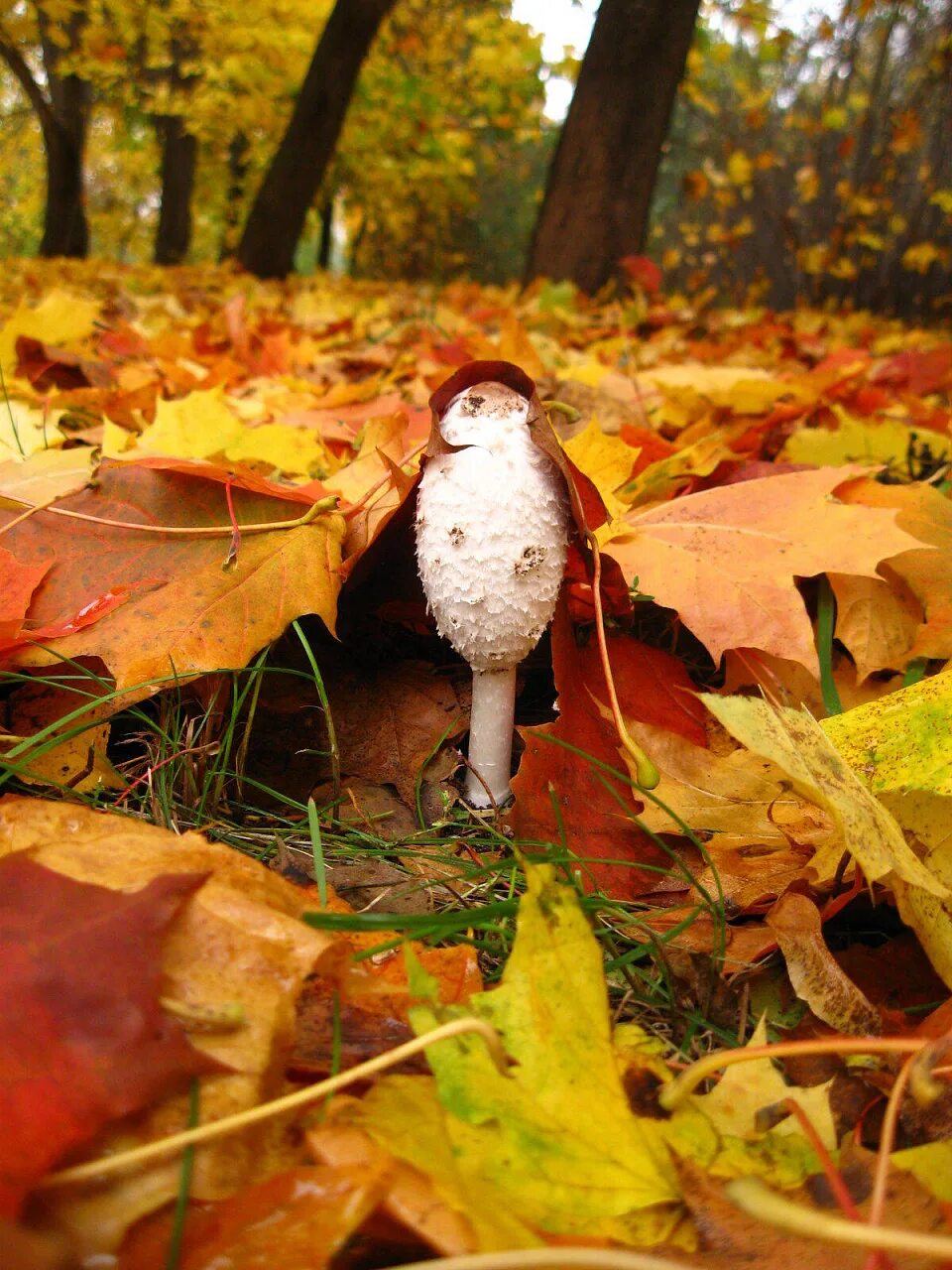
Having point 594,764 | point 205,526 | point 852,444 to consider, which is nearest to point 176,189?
point 852,444

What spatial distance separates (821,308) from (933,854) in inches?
381

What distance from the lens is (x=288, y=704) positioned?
1.43 meters

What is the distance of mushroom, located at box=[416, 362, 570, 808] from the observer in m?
1.11

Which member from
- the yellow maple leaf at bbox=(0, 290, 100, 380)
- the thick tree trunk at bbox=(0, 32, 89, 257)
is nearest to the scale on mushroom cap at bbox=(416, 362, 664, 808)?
the yellow maple leaf at bbox=(0, 290, 100, 380)

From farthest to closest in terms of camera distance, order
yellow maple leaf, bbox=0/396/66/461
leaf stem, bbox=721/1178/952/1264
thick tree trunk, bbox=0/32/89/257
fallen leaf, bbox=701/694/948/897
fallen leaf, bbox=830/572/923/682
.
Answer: thick tree trunk, bbox=0/32/89/257 → yellow maple leaf, bbox=0/396/66/461 → fallen leaf, bbox=830/572/923/682 → fallen leaf, bbox=701/694/948/897 → leaf stem, bbox=721/1178/952/1264

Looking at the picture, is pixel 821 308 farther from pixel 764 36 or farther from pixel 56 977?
pixel 56 977

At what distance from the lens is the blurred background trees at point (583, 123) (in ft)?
19.7

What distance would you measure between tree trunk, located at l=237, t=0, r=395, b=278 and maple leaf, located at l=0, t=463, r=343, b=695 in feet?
24.2

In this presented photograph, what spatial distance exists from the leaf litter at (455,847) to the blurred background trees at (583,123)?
4321 mm

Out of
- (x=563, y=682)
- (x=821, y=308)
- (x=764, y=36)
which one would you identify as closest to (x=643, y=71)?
(x=764, y=36)

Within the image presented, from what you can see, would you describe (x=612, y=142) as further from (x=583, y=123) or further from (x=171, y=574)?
(x=171, y=574)

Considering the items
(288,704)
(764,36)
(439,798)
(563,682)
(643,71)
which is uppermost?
(764,36)

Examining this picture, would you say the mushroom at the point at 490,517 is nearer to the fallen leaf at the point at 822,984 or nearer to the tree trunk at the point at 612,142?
the fallen leaf at the point at 822,984

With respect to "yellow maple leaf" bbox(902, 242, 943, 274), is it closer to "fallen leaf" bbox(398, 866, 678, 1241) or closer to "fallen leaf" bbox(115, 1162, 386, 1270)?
"fallen leaf" bbox(398, 866, 678, 1241)
